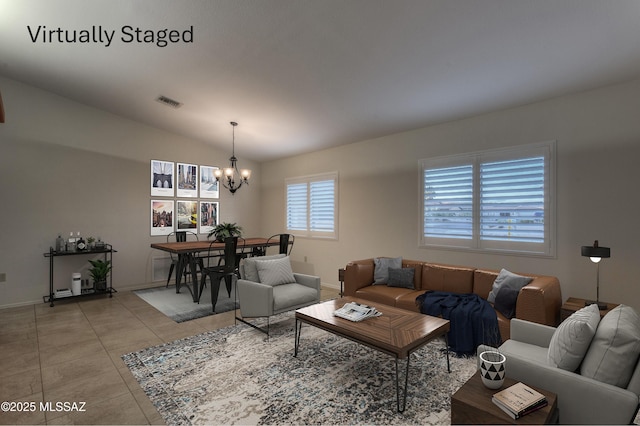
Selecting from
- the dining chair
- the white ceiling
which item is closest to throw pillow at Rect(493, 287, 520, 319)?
the white ceiling

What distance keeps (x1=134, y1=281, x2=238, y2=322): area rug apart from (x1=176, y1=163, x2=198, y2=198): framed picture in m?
1.95

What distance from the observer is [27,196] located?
4816 millimetres

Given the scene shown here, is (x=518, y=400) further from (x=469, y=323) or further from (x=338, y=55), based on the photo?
(x=338, y=55)

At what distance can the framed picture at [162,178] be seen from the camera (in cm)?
612

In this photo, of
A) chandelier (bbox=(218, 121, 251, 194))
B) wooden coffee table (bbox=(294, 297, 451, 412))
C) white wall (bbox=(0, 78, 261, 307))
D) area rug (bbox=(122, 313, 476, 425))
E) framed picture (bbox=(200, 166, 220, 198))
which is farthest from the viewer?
framed picture (bbox=(200, 166, 220, 198))

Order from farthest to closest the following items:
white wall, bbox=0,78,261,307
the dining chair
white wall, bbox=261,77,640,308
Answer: the dining chair, white wall, bbox=0,78,261,307, white wall, bbox=261,77,640,308

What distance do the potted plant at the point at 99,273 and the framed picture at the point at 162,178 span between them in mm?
1558

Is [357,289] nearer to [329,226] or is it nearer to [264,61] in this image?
[329,226]

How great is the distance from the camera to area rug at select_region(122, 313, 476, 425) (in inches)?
84.2

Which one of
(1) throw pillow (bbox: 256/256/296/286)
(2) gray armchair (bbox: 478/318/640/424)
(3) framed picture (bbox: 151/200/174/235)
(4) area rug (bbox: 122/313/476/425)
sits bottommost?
(4) area rug (bbox: 122/313/476/425)

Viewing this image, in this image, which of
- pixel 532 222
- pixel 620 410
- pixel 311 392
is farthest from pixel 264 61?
pixel 620 410

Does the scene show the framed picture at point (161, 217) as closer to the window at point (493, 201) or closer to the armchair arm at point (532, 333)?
the window at point (493, 201)

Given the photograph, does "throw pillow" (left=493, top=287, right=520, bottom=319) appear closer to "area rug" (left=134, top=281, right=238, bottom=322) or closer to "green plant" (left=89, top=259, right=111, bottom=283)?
"area rug" (left=134, top=281, right=238, bottom=322)

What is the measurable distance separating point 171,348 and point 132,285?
10.8 feet
